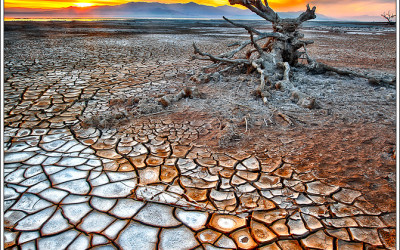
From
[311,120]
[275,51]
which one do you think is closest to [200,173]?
[311,120]

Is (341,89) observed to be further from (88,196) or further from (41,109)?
(41,109)

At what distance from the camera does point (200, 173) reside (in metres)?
2.49

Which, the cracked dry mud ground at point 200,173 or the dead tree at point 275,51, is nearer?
the cracked dry mud ground at point 200,173

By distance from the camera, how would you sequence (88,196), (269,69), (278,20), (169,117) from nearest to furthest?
(88,196) → (169,117) → (269,69) → (278,20)

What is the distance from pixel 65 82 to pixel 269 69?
4538 millimetres

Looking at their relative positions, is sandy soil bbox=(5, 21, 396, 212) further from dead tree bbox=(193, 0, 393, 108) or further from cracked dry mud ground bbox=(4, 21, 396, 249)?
dead tree bbox=(193, 0, 393, 108)

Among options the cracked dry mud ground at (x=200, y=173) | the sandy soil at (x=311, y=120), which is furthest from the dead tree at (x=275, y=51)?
the cracked dry mud ground at (x=200, y=173)

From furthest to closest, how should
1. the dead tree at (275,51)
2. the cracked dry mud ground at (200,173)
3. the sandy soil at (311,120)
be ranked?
the dead tree at (275,51) < the sandy soil at (311,120) < the cracked dry mud ground at (200,173)

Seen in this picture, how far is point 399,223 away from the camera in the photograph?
165 centimetres

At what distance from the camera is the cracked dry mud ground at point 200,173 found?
1810mm

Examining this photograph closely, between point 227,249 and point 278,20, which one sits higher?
point 278,20

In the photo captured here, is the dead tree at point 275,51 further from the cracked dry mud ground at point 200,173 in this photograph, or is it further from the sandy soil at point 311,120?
the cracked dry mud ground at point 200,173

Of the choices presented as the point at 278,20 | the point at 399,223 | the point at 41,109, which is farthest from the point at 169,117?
the point at 278,20

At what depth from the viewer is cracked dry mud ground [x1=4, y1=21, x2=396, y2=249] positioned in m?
1.81
